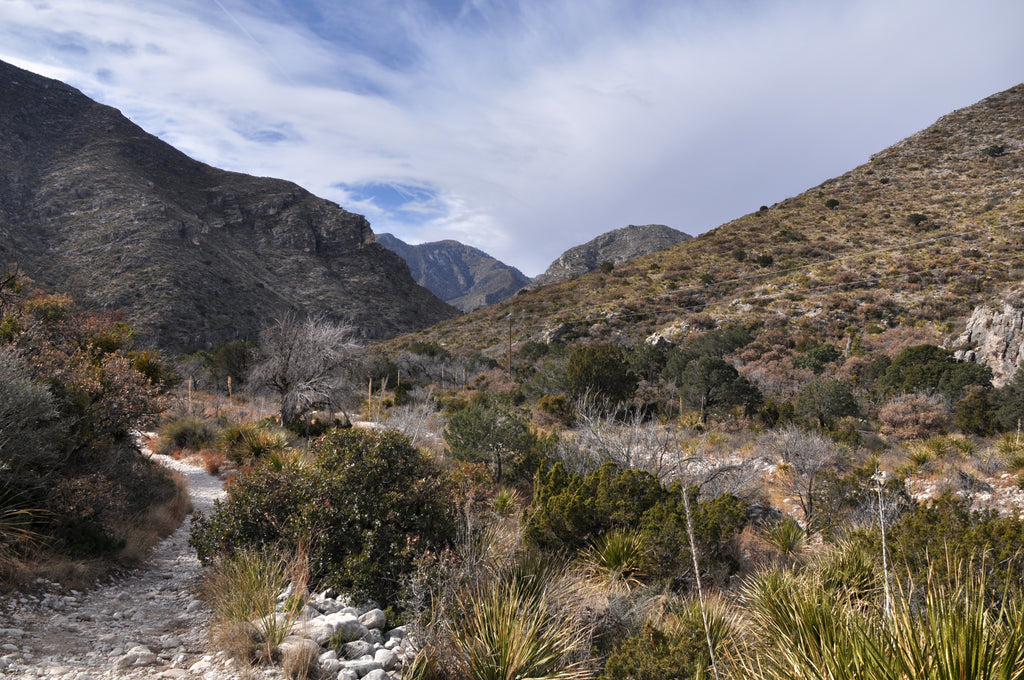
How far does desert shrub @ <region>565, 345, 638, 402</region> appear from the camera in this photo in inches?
677

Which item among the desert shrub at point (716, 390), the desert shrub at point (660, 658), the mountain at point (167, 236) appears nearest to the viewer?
the desert shrub at point (660, 658)

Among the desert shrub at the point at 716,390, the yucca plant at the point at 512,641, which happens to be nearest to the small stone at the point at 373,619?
the yucca plant at the point at 512,641

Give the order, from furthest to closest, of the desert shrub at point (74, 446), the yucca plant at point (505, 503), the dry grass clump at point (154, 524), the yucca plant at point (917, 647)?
the yucca plant at point (505, 503) < the dry grass clump at point (154, 524) < the desert shrub at point (74, 446) < the yucca plant at point (917, 647)

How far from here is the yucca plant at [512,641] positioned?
11.3ft

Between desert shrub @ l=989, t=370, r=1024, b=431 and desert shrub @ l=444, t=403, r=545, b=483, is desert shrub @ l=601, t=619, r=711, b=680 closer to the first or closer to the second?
desert shrub @ l=444, t=403, r=545, b=483

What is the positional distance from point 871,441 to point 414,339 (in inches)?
1309

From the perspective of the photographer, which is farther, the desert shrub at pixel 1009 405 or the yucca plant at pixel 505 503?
the desert shrub at pixel 1009 405

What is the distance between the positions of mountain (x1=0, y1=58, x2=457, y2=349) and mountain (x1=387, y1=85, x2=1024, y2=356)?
17.9 m

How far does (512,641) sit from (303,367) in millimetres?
11047

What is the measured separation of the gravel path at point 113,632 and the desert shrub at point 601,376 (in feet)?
43.4

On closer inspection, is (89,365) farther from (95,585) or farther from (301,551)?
(301,551)

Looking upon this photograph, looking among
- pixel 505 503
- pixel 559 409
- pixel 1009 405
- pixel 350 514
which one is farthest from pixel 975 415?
A: pixel 350 514

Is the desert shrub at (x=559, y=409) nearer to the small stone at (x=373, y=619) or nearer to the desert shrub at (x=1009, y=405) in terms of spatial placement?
the desert shrub at (x=1009, y=405)

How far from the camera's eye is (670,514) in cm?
610
